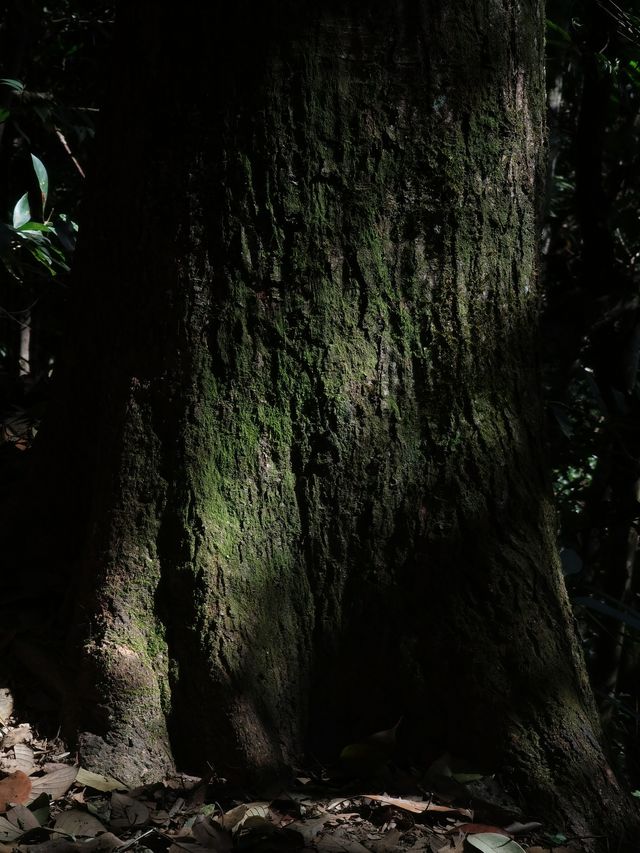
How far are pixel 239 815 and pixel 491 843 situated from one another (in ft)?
1.71

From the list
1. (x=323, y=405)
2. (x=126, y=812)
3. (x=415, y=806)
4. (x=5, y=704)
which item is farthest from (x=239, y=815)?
(x=323, y=405)

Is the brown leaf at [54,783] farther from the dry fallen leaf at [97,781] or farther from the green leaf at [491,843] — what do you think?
the green leaf at [491,843]

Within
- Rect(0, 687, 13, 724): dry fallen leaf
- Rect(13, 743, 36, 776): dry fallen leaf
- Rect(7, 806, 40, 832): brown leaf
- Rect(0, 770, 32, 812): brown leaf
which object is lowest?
Rect(7, 806, 40, 832): brown leaf

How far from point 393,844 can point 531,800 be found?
0.37 meters

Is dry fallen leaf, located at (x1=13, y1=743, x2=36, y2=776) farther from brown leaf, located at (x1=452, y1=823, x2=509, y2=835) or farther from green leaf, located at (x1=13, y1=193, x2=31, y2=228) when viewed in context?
green leaf, located at (x1=13, y1=193, x2=31, y2=228)

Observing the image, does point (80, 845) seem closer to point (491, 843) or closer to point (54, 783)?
point (54, 783)

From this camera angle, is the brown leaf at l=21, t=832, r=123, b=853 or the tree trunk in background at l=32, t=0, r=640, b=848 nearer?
A: the brown leaf at l=21, t=832, r=123, b=853

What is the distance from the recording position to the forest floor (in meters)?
1.65

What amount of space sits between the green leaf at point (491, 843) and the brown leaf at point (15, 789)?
928mm

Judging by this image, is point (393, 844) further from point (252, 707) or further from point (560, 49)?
point (560, 49)

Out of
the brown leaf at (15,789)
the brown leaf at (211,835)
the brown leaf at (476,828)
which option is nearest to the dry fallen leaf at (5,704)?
the brown leaf at (15,789)

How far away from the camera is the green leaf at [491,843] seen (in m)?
1.66

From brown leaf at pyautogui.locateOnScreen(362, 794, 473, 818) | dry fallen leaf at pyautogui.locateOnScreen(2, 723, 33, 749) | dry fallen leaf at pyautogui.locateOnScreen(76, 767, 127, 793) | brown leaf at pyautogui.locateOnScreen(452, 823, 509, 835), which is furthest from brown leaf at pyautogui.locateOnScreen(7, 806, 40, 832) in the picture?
brown leaf at pyautogui.locateOnScreen(452, 823, 509, 835)

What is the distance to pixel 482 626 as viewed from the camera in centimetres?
192
